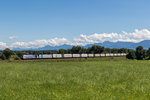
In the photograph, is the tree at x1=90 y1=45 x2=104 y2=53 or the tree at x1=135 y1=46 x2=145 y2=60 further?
the tree at x1=90 y1=45 x2=104 y2=53

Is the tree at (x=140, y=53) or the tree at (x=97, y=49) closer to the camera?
the tree at (x=140, y=53)

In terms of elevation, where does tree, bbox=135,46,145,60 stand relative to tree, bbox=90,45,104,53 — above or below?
below

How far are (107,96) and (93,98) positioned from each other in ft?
4.36

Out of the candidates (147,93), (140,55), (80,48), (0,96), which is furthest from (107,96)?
(80,48)

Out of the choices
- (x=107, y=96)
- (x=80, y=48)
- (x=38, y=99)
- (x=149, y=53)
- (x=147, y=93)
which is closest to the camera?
(x=38, y=99)

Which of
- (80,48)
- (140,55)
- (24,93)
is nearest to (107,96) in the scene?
(24,93)

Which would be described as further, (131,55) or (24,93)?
(131,55)

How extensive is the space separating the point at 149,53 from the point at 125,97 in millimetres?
129323

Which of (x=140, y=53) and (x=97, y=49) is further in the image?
(x=97, y=49)

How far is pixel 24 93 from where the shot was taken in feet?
48.6

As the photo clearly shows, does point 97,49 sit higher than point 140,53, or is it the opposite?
point 97,49

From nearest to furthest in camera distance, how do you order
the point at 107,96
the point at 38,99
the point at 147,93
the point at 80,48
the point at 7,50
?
1. the point at 38,99
2. the point at 107,96
3. the point at 147,93
4. the point at 7,50
5. the point at 80,48

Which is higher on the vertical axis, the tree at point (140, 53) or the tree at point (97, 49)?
the tree at point (97, 49)

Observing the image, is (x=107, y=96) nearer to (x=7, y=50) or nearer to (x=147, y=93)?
(x=147, y=93)
